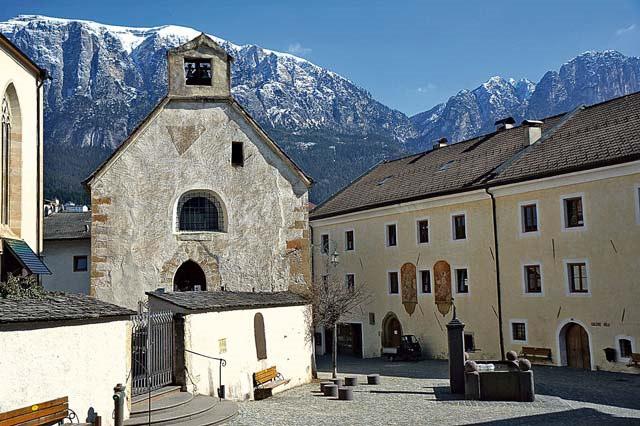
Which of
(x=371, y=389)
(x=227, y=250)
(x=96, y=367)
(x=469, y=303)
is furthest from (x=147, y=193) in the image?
(x=469, y=303)

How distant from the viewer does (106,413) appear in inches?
543

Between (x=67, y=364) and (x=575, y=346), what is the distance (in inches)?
888

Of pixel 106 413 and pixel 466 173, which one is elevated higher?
pixel 466 173

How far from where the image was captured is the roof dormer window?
2591cm

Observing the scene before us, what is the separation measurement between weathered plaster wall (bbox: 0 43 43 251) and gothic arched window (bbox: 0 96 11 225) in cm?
18

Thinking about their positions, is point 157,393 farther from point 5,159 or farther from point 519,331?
point 519,331

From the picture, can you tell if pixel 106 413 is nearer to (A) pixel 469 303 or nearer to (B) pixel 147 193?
(B) pixel 147 193

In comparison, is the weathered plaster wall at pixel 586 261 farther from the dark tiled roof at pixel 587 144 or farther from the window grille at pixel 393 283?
the window grille at pixel 393 283

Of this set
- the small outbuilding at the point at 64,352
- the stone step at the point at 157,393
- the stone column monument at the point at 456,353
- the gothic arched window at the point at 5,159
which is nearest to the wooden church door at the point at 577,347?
the stone column monument at the point at 456,353

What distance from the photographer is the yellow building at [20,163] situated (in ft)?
70.4

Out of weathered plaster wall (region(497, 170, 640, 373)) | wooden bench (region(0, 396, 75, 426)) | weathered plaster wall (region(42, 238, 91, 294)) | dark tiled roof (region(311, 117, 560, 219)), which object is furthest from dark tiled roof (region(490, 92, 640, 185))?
wooden bench (region(0, 396, 75, 426))

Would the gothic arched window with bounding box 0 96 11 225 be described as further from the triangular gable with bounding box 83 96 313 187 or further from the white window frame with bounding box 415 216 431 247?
the white window frame with bounding box 415 216 431 247

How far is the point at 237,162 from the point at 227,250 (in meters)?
3.29

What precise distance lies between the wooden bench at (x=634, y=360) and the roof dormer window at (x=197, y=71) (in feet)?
61.9
